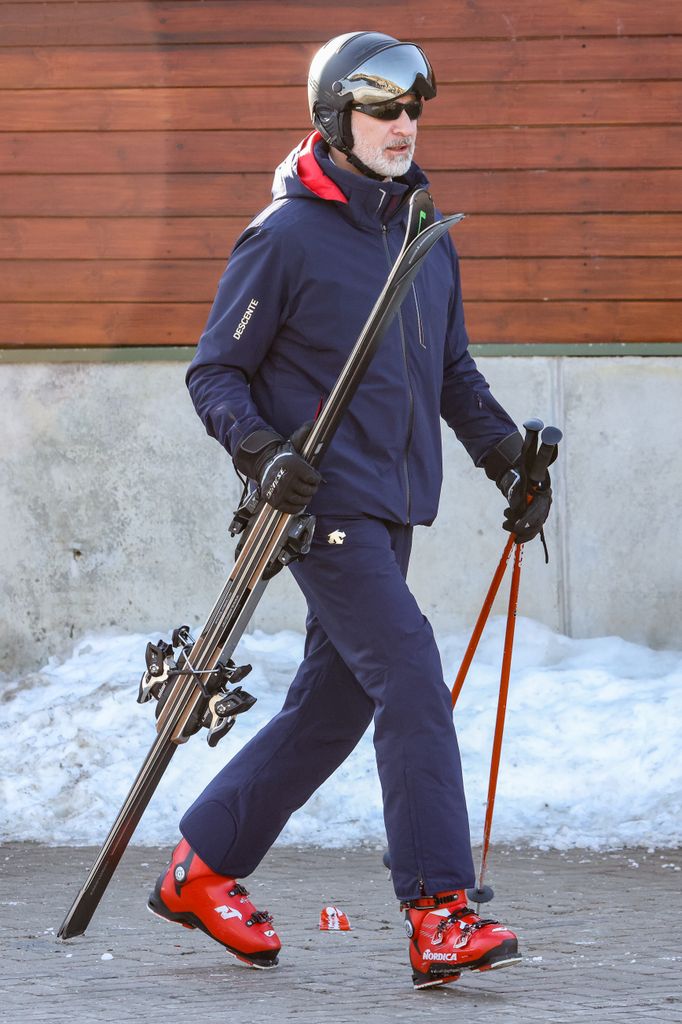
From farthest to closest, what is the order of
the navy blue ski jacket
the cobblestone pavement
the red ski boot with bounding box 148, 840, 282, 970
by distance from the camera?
1. the red ski boot with bounding box 148, 840, 282, 970
2. the navy blue ski jacket
3. the cobblestone pavement

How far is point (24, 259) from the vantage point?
7.84m

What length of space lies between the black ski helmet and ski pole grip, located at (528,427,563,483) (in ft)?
2.50

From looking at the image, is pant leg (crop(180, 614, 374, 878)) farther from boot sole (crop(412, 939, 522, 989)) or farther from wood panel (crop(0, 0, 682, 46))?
wood panel (crop(0, 0, 682, 46))

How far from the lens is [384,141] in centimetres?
394

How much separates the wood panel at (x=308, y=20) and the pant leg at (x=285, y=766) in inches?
170

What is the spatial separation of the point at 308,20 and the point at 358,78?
3.94 metres

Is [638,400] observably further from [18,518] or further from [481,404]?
[481,404]

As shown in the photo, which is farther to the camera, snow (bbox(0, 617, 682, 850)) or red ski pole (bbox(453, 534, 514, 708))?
snow (bbox(0, 617, 682, 850))

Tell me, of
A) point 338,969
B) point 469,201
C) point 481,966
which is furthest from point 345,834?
point 469,201

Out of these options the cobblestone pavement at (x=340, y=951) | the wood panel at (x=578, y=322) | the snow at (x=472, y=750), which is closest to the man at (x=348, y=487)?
the cobblestone pavement at (x=340, y=951)

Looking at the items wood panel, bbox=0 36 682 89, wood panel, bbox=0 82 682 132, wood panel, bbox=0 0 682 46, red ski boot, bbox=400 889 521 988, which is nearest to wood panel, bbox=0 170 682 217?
wood panel, bbox=0 82 682 132

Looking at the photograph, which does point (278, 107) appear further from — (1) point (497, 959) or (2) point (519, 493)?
(1) point (497, 959)

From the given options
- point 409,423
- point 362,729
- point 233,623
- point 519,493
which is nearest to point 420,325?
point 409,423

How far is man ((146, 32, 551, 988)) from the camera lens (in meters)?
3.75
